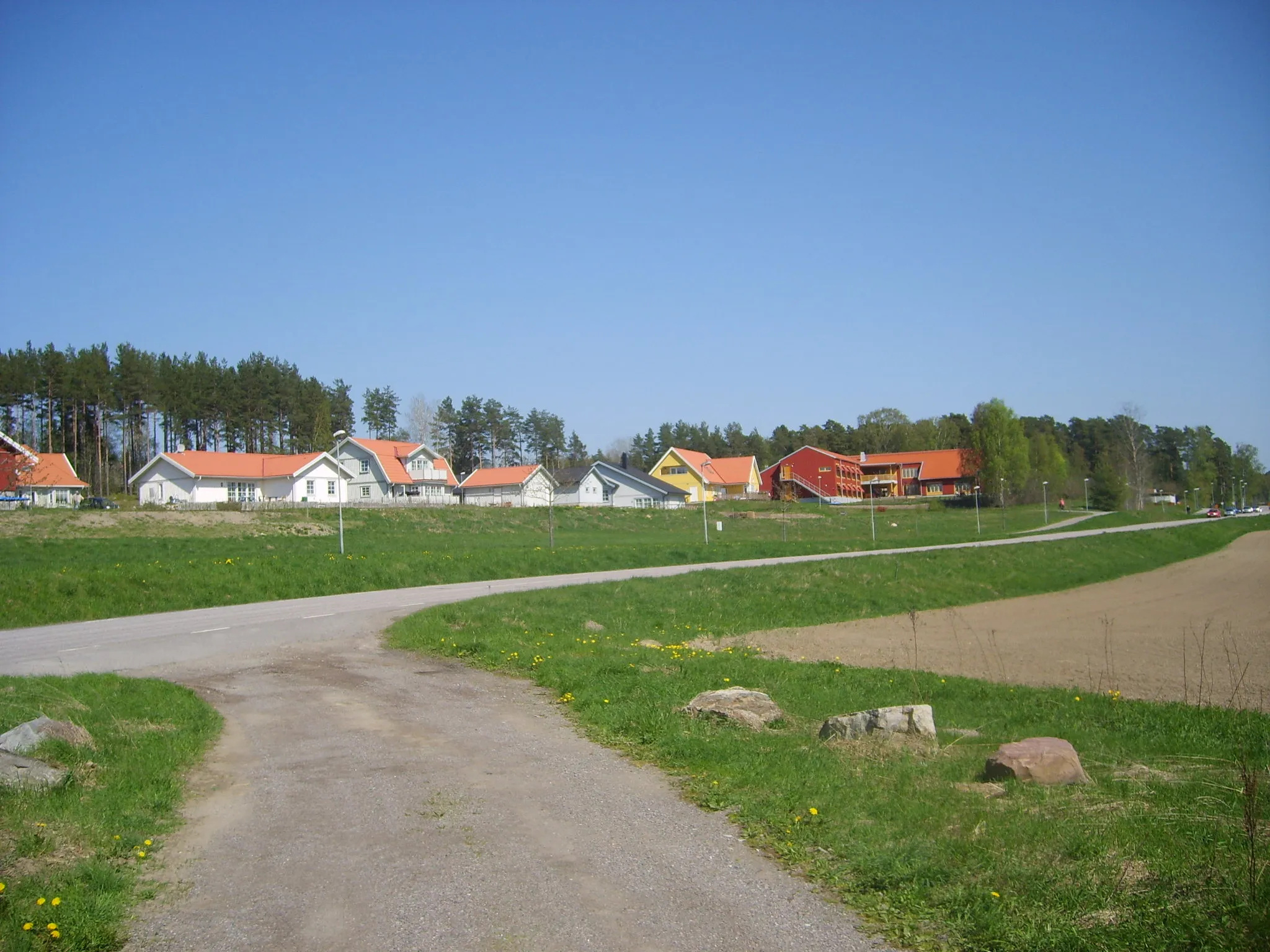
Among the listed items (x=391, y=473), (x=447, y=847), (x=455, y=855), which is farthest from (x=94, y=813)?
(x=391, y=473)

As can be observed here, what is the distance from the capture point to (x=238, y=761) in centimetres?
889

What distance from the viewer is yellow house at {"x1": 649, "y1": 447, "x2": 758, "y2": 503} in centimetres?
10012

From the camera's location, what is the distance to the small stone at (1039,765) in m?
7.54

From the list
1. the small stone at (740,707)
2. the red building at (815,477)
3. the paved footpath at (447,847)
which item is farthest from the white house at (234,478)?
the small stone at (740,707)

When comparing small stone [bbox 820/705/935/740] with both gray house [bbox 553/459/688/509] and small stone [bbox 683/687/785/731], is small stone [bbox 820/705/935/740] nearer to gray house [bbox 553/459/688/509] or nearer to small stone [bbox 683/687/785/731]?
small stone [bbox 683/687/785/731]

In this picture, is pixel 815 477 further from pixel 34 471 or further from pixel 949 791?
pixel 949 791

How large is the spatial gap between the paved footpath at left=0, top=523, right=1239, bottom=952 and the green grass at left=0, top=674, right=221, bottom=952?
0.22 m

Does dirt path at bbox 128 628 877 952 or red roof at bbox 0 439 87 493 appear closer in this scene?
dirt path at bbox 128 628 877 952

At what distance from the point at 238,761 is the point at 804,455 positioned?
97186mm

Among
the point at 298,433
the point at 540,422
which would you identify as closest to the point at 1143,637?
the point at 298,433

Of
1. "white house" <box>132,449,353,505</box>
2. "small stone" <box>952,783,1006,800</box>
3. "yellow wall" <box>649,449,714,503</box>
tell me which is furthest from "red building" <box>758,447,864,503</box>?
"small stone" <box>952,783,1006,800</box>

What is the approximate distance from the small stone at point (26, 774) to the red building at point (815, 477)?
92239mm

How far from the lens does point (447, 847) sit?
639cm

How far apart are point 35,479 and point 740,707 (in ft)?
226
